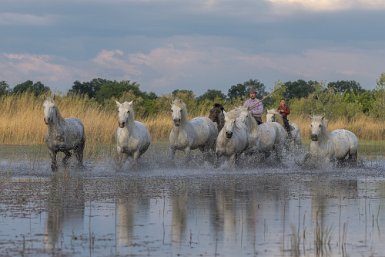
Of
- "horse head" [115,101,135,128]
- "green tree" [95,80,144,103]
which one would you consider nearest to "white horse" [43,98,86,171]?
"horse head" [115,101,135,128]

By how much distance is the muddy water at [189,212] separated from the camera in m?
10.7

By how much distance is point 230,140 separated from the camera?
24016 mm

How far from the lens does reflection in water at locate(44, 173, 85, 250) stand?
11562mm

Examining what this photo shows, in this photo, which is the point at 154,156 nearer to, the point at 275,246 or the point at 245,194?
the point at 245,194

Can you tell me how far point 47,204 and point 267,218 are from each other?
3560 mm

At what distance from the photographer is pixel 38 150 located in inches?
1216

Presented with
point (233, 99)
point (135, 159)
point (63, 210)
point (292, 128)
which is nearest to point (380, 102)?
point (233, 99)

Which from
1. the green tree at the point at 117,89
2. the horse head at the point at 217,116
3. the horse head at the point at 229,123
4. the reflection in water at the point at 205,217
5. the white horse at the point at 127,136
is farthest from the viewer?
the green tree at the point at 117,89

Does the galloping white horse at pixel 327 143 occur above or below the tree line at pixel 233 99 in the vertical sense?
below

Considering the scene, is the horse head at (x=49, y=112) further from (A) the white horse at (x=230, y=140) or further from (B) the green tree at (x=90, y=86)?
(B) the green tree at (x=90, y=86)

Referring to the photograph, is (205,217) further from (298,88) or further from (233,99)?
(298,88)

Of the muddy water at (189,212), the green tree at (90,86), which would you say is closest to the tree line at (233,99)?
the green tree at (90,86)

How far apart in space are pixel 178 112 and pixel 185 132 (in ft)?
1.99

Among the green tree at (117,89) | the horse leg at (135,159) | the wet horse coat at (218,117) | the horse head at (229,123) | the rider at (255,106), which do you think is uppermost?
the green tree at (117,89)
